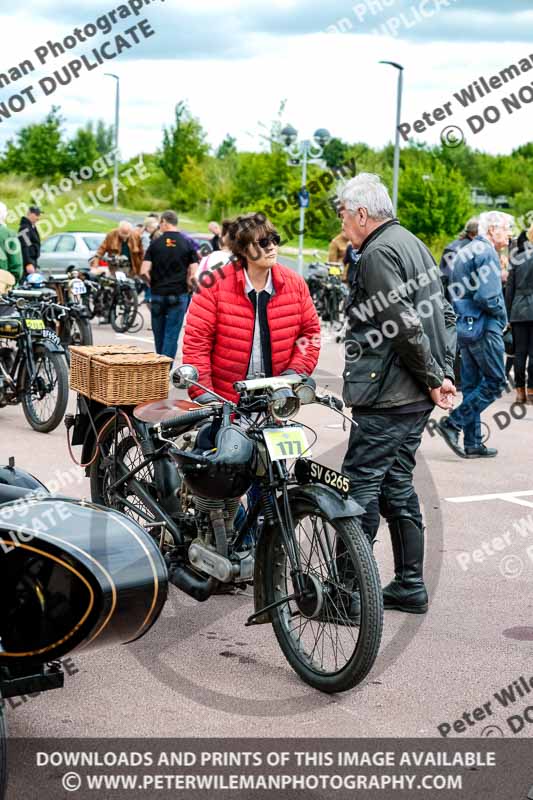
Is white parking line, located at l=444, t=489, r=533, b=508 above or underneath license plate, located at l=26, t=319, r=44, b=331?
underneath

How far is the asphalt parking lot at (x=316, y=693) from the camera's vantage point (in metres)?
4.06

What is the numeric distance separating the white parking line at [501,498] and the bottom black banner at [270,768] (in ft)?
12.2

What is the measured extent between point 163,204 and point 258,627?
65606mm

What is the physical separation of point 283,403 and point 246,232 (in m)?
1.17

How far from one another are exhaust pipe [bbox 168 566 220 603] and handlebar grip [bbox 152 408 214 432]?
2.02 ft

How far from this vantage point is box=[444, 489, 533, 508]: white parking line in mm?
7598

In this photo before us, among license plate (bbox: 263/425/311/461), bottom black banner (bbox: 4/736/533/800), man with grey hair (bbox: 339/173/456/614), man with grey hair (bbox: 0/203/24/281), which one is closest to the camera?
bottom black banner (bbox: 4/736/533/800)

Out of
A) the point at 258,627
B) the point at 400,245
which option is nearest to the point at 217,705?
the point at 258,627

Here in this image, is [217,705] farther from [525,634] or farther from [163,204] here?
[163,204]

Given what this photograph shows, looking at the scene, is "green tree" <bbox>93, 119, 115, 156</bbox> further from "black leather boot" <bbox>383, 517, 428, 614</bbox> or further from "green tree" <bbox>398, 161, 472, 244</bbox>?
"black leather boot" <bbox>383, 517, 428, 614</bbox>

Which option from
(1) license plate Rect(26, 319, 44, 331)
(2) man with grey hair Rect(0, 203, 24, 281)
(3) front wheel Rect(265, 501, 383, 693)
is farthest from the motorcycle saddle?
(2) man with grey hair Rect(0, 203, 24, 281)

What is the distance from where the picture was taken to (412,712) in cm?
416

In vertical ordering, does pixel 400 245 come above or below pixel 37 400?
above

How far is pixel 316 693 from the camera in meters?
4.36
